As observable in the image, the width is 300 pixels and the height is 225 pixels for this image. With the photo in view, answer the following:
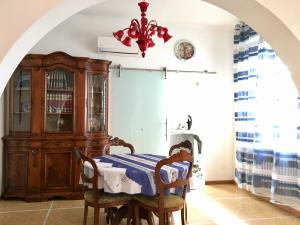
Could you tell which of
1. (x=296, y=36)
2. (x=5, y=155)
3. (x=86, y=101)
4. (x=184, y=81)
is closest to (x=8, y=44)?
(x=296, y=36)

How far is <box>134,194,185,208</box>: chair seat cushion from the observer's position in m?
2.47

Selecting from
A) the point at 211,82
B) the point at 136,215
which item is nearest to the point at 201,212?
the point at 136,215

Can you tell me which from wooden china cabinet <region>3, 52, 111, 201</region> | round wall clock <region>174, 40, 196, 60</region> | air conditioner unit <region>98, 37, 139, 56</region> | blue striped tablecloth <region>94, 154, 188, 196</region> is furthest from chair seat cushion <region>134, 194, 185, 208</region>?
round wall clock <region>174, 40, 196, 60</region>

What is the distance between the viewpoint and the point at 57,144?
401 centimetres

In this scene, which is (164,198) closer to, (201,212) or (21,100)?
(201,212)

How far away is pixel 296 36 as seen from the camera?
144cm

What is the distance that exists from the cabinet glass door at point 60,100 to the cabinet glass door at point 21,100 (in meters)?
0.26

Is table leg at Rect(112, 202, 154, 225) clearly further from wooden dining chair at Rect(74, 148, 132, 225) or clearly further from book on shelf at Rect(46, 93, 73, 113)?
book on shelf at Rect(46, 93, 73, 113)

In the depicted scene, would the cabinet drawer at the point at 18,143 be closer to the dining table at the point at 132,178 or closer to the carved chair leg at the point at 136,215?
the dining table at the point at 132,178

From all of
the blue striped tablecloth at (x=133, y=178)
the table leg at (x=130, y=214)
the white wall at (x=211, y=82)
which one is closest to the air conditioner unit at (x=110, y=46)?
the white wall at (x=211, y=82)

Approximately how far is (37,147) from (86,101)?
0.93 m

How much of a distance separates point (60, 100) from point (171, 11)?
213 cm

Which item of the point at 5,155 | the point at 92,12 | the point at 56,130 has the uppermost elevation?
the point at 92,12

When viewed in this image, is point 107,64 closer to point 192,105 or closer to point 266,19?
point 192,105
